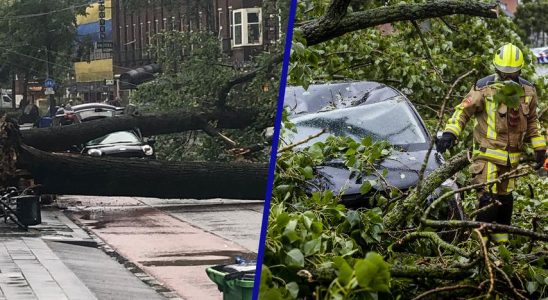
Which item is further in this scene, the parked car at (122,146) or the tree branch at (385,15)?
the tree branch at (385,15)

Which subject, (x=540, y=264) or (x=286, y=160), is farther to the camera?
(x=540, y=264)

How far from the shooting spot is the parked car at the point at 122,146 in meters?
1.35

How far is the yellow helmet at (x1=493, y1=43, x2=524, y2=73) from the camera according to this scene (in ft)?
9.12

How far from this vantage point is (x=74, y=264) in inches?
54.1

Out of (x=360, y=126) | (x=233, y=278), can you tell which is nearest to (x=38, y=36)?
(x=233, y=278)

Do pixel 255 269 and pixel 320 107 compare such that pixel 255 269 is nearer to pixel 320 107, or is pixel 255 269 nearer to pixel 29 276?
pixel 29 276

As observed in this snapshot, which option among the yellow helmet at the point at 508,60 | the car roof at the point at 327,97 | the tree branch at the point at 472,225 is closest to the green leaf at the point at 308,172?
the car roof at the point at 327,97

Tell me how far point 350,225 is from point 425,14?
0.61 meters

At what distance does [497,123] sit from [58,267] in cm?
192

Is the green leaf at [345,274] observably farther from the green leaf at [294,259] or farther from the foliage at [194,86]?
the foliage at [194,86]

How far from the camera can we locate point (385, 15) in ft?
8.44

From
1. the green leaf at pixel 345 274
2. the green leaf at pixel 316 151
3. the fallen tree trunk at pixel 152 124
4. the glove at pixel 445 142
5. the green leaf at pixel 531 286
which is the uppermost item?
the fallen tree trunk at pixel 152 124

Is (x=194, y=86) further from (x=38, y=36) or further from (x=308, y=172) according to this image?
(x=308, y=172)

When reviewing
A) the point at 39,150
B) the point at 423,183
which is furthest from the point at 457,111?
the point at 39,150
